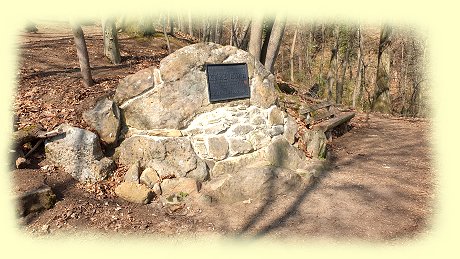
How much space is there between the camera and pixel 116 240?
157 inches

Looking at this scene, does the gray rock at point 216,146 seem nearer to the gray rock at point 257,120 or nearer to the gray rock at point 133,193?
the gray rock at point 257,120

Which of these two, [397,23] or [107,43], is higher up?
[397,23]

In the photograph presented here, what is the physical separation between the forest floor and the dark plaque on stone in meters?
2.03

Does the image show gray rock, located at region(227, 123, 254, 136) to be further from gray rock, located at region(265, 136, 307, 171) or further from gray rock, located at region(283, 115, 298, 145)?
gray rock, located at region(283, 115, 298, 145)

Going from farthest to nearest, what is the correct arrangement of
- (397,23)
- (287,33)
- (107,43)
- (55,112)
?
(287,33), (397,23), (107,43), (55,112)

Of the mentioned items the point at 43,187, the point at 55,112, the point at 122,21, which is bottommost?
the point at 43,187

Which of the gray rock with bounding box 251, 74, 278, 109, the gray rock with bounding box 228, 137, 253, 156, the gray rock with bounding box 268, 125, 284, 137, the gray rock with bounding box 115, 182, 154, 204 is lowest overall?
the gray rock with bounding box 115, 182, 154, 204

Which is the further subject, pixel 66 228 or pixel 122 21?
pixel 122 21

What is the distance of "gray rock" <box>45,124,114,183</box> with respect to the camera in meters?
4.87

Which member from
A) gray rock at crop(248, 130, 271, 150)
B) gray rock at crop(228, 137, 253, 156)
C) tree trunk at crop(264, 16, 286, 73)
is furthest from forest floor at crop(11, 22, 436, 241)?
tree trunk at crop(264, 16, 286, 73)

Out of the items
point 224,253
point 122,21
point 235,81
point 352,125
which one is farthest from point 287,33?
point 224,253

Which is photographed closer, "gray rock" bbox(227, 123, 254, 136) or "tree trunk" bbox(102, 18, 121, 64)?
"gray rock" bbox(227, 123, 254, 136)

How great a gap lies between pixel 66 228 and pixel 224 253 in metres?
2.09

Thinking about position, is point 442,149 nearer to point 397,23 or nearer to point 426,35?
point 397,23
